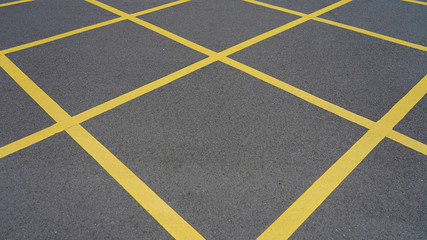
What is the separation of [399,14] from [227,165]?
5440mm

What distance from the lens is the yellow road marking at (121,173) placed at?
8.84 ft

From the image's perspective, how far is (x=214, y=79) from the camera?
447 centimetres

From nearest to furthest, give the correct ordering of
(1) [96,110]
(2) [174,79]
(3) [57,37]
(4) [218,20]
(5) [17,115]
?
(5) [17,115], (1) [96,110], (2) [174,79], (3) [57,37], (4) [218,20]

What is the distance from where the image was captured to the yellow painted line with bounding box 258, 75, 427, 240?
2689mm

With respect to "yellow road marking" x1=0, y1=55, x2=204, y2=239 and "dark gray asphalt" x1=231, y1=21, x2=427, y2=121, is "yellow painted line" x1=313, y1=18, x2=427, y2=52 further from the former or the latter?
"yellow road marking" x1=0, y1=55, x2=204, y2=239

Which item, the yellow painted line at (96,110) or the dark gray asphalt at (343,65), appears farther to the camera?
the dark gray asphalt at (343,65)

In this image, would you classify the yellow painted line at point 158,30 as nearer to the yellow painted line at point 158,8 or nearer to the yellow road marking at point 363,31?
the yellow painted line at point 158,8

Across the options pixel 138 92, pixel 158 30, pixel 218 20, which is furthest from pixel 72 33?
pixel 218 20

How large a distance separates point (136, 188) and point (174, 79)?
1.86 meters

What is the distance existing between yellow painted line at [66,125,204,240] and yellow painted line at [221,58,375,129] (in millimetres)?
2175

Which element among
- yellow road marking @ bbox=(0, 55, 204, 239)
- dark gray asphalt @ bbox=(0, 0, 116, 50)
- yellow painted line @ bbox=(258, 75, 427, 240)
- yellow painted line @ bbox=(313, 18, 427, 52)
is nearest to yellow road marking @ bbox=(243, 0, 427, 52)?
yellow painted line @ bbox=(313, 18, 427, 52)

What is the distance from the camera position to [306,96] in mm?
4137

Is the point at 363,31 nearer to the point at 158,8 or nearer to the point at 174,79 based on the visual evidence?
the point at 174,79

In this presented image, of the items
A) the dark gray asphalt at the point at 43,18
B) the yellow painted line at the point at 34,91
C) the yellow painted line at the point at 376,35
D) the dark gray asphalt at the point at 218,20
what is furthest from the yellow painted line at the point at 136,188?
the yellow painted line at the point at 376,35
